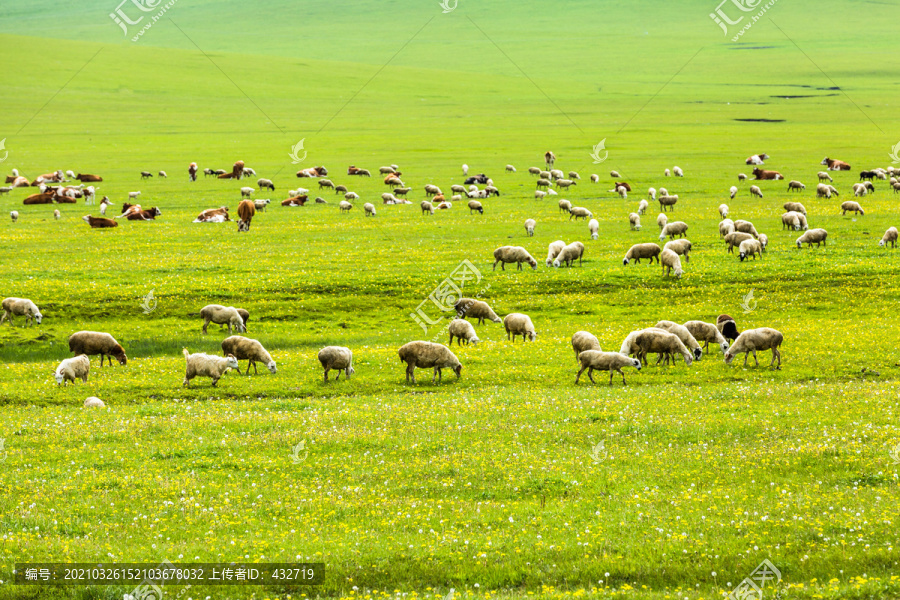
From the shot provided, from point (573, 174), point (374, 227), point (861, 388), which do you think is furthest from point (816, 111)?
point (861, 388)

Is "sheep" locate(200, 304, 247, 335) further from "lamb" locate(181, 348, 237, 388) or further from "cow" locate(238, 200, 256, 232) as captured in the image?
"cow" locate(238, 200, 256, 232)

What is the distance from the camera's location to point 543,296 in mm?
32031

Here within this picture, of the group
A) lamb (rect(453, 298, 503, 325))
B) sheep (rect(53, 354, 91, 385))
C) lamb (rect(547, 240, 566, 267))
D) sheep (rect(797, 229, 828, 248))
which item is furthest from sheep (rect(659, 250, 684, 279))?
sheep (rect(53, 354, 91, 385))

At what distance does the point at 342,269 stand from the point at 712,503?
2501cm

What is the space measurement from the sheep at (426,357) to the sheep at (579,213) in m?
28.5

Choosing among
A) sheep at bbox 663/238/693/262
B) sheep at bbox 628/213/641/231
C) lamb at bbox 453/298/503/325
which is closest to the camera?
lamb at bbox 453/298/503/325

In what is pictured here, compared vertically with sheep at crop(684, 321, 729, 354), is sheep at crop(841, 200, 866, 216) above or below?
above

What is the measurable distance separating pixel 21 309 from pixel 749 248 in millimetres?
29831

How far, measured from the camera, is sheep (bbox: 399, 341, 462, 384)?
860 inches

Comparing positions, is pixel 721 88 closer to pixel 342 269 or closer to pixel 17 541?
pixel 342 269

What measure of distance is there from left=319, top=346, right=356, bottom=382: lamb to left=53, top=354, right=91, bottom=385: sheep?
264 inches

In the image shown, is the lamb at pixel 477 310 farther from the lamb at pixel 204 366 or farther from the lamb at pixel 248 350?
the lamb at pixel 204 366

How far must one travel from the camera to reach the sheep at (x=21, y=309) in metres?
28.4

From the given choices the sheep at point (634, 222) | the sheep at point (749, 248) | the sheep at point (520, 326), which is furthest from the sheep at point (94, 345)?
the sheep at point (634, 222)
